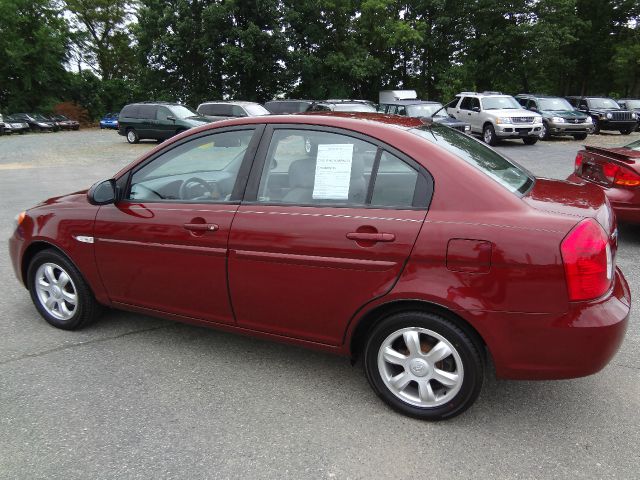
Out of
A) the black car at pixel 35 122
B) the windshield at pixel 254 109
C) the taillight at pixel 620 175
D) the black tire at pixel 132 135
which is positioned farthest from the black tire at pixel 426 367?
the black car at pixel 35 122

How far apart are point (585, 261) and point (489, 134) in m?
17.2

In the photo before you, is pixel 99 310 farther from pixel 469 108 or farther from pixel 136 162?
pixel 469 108

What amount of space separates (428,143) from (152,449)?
210 cm

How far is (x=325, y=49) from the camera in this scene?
36.3 meters

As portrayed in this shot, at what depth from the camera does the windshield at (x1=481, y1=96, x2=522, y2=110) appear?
18.8 m

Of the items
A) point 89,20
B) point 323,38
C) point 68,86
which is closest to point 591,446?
point 323,38

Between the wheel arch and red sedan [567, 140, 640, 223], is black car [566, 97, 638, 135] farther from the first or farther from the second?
the wheel arch

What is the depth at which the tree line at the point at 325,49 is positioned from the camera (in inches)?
1266

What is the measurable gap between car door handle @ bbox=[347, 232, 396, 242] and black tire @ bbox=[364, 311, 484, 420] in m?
0.40

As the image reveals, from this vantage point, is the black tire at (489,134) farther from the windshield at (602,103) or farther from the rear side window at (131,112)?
the rear side window at (131,112)

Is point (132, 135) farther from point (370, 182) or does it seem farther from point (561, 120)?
point (370, 182)

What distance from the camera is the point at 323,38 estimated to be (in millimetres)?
35906

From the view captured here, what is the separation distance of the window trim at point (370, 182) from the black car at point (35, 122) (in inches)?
1532

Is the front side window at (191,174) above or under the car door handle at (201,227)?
above
